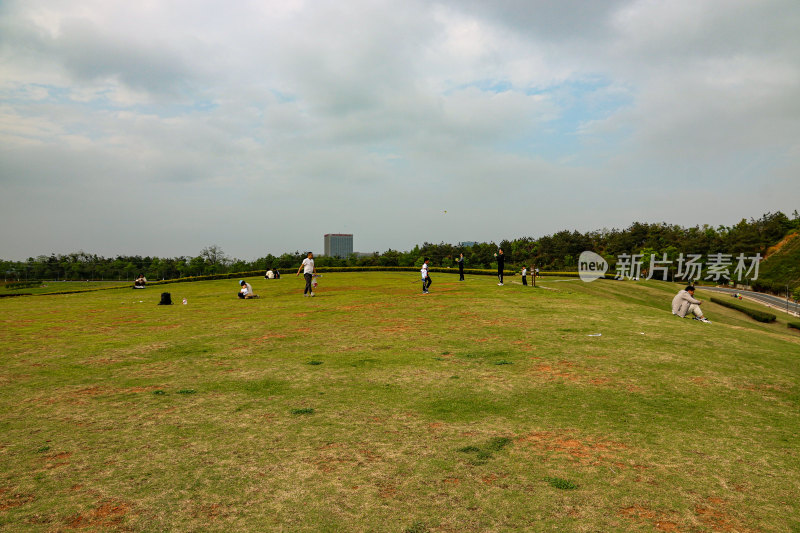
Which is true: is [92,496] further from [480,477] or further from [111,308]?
[111,308]

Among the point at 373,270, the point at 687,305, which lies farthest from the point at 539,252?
the point at 687,305

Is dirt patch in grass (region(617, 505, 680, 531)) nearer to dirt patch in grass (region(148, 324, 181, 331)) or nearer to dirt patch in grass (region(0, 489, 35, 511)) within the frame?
dirt patch in grass (region(0, 489, 35, 511))

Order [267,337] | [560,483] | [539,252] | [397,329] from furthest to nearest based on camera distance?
[539,252] < [397,329] < [267,337] < [560,483]

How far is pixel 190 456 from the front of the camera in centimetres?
549

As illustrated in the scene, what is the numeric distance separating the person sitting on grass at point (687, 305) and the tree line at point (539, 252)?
63141 mm

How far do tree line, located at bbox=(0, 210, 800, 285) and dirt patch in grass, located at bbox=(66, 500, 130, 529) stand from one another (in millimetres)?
75126

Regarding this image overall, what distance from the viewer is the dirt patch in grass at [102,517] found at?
4.07 metres

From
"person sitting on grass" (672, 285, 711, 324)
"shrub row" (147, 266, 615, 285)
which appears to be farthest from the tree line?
"person sitting on grass" (672, 285, 711, 324)

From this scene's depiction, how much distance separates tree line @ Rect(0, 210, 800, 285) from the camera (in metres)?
87.3

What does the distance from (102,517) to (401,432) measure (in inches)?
139

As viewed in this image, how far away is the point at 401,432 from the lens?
6250 mm

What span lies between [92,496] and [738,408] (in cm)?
923

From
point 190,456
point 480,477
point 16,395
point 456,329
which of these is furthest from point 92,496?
point 456,329

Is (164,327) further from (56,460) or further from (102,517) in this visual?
(102,517)
